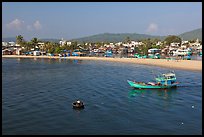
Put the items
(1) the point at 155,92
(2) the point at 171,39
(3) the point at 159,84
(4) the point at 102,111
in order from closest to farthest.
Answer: (4) the point at 102,111 → (1) the point at 155,92 → (3) the point at 159,84 → (2) the point at 171,39

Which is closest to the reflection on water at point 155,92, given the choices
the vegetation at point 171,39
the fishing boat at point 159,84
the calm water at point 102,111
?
the calm water at point 102,111

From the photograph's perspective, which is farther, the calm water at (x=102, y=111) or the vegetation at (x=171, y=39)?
the vegetation at (x=171, y=39)

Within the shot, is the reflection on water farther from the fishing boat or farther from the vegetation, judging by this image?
the vegetation

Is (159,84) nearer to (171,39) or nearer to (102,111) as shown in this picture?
(102,111)

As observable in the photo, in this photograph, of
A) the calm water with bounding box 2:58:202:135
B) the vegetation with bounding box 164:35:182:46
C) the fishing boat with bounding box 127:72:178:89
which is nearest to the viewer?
the calm water with bounding box 2:58:202:135

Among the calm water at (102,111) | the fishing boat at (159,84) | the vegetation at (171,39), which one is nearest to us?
the calm water at (102,111)

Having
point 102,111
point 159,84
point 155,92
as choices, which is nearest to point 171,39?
point 159,84

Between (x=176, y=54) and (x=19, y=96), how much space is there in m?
102

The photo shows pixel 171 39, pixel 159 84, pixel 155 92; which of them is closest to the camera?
pixel 155 92

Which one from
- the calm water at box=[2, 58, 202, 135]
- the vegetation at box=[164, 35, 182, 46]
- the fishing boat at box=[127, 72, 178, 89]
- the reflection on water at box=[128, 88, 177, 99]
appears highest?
the vegetation at box=[164, 35, 182, 46]

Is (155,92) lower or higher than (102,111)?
higher

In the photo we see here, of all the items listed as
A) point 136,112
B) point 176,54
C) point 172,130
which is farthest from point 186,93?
point 176,54

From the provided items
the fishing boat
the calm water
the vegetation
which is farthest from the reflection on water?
the vegetation

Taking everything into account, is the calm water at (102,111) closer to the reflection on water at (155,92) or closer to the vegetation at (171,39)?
the reflection on water at (155,92)
